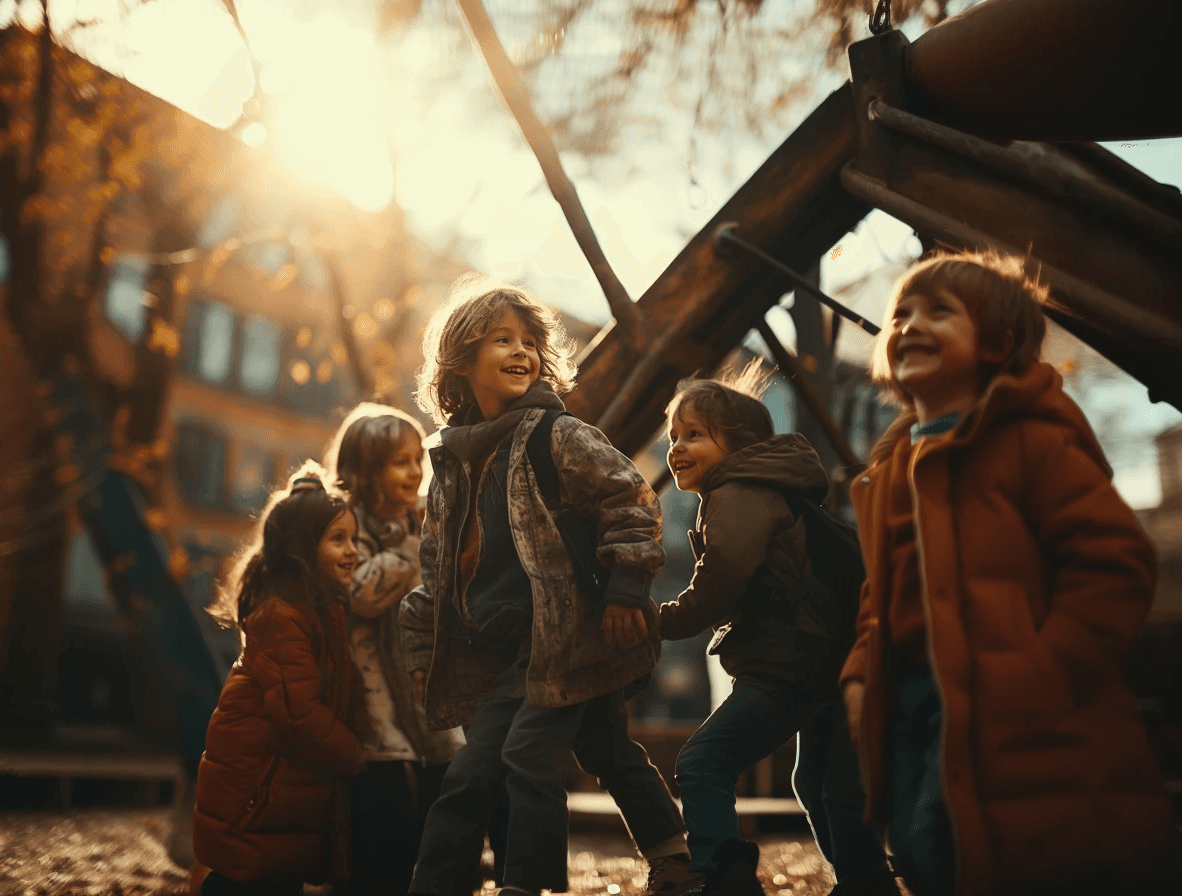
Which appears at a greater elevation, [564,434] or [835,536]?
[564,434]

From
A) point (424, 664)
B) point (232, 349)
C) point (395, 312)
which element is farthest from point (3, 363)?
point (424, 664)

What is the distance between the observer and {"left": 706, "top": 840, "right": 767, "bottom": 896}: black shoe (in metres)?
2.28

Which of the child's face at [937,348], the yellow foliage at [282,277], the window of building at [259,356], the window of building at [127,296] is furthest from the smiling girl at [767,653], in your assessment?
the window of building at [259,356]

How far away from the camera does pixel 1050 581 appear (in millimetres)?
1817

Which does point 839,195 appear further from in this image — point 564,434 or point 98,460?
point 98,460

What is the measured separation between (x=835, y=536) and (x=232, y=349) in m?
26.0

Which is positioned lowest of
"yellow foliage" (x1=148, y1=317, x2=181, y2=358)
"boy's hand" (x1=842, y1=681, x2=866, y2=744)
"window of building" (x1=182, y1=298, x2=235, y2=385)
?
"boy's hand" (x1=842, y1=681, x2=866, y2=744)

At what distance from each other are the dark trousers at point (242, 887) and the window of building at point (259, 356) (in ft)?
83.1

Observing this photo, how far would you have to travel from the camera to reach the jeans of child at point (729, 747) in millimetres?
2400

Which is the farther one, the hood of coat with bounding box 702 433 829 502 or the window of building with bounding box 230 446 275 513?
the window of building with bounding box 230 446 275 513

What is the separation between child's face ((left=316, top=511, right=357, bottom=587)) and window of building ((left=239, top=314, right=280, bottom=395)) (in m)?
24.9

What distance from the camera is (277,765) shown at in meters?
2.80

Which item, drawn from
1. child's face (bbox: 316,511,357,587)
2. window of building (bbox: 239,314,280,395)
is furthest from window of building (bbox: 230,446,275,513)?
child's face (bbox: 316,511,357,587)

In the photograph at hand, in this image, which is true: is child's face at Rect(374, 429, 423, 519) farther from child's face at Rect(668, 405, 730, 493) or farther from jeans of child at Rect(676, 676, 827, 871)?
jeans of child at Rect(676, 676, 827, 871)
